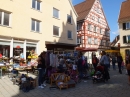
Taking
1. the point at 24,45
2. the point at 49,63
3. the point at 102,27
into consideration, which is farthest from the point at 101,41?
the point at 49,63

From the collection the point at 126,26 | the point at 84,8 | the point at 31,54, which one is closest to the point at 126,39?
the point at 126,26

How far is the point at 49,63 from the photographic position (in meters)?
7.65

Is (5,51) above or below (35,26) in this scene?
below

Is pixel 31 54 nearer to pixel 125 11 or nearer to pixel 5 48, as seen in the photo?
pixel 5 48

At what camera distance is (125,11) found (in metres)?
29.8

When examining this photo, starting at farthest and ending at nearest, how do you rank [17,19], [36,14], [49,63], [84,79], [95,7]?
[95,7], [36,14], [17,19], [84,79], [49,63]

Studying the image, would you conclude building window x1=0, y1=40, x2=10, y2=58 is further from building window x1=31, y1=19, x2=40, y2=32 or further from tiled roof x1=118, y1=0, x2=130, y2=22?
tiled roof x1=118, y1=0, x2=130, y2=22

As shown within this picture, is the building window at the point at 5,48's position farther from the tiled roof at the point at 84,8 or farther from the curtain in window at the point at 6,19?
the tiled roof at the point at 84,8

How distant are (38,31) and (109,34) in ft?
81.1

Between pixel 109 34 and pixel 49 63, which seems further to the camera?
pixel 109 34

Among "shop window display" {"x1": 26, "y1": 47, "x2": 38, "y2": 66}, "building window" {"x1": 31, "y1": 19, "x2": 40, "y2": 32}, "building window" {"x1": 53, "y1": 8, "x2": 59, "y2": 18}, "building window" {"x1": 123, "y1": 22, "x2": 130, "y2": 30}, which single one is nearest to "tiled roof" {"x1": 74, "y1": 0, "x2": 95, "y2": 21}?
"building window" {"x1": 123, "y1": 22, "x2": 130, "y2": 30}

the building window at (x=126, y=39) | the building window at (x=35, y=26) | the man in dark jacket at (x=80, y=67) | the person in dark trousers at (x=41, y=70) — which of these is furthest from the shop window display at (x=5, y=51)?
the building window at (x=126, y=39)

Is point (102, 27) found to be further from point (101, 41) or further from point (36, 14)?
point (36, 14)

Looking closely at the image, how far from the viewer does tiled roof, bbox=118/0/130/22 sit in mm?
28322
